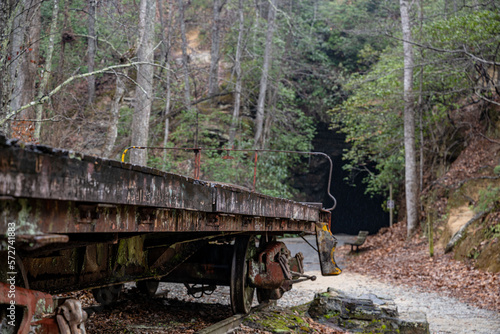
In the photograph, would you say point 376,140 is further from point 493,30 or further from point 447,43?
point 493,30

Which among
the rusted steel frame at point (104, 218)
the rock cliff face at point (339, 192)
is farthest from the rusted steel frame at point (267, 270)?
the rock cliff face at point (339, 192)

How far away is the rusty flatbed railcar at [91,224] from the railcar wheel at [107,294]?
0.05 ft

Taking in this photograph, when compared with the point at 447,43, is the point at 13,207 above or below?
below

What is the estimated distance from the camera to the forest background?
14.8m

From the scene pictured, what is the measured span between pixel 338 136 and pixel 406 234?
43.8 feet

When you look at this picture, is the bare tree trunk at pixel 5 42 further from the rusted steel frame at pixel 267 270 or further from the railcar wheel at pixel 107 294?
the rusted steel frame at pixel 267 270

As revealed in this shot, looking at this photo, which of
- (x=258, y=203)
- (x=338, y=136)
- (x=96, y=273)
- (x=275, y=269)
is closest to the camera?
(x=96, y=273)

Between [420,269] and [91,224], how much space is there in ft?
45.5

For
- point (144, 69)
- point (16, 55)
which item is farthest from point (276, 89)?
point (16, 55)

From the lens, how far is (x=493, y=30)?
16.4 metres

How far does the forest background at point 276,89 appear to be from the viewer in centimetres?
1480

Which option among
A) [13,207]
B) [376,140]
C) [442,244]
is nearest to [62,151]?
[13,207]

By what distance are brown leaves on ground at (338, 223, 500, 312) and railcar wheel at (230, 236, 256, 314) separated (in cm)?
559

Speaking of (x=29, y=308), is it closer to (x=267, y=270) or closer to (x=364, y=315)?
(x=267, y=270)
